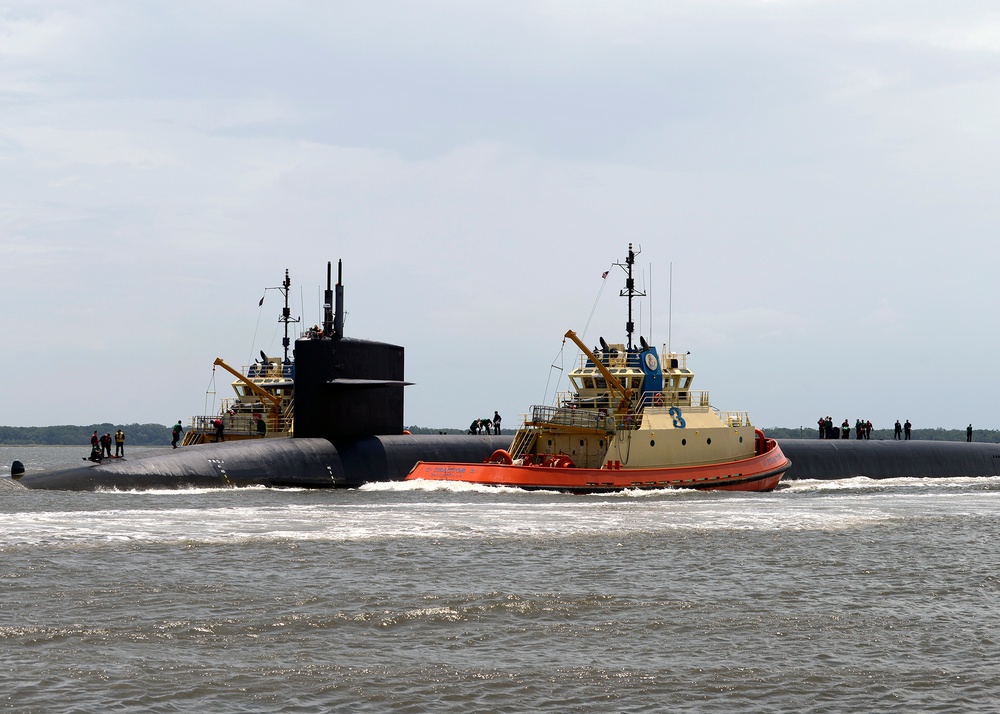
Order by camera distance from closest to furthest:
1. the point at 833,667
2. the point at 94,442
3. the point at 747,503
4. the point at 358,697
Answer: the point at 358,697 → the point at 833,667 → the point at 747,503 → the point at 94,442

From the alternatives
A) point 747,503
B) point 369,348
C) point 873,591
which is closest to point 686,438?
point 747,503

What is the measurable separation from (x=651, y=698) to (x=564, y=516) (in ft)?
55.3

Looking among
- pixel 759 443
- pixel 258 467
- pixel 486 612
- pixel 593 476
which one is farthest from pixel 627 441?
pixel 486 612

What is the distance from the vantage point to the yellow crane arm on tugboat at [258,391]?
46719 mm

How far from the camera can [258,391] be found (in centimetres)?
4725

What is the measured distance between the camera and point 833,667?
13234 mm

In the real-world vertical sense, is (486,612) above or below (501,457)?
below

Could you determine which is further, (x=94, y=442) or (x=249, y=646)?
(x=94, y=442)

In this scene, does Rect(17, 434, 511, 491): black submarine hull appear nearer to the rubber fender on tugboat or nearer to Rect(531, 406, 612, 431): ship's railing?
Rect(531, 406, 612, 431): ship's railing

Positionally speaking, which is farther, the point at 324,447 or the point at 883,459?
the point at 883,459

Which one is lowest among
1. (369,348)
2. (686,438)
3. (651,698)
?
(651,698)

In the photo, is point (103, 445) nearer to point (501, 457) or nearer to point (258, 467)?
point (258, 467)

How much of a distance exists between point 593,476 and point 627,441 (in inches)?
73.3

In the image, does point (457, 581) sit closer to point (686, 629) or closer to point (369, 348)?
point (686, 629)
